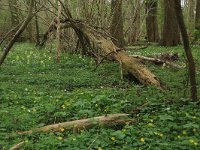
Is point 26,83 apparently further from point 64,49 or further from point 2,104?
point 64,49

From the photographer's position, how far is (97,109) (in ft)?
23.4

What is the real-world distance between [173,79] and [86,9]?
20.3 ft

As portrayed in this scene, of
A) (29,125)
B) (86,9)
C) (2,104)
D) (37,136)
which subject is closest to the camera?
(37,136)

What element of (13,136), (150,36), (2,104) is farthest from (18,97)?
(150,36)

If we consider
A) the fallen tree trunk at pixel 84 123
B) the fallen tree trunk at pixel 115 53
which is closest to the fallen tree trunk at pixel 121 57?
the fallen tree trunk at pixel 115 53

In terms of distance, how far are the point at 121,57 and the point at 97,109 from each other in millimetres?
3793

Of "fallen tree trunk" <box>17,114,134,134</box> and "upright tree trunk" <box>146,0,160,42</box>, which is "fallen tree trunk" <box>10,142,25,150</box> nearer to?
"fallen tree trunk" <box>17,114,134,134</box>

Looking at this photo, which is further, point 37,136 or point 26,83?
point 26,83

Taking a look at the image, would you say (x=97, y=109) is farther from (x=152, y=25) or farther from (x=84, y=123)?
(x=152, y=25)

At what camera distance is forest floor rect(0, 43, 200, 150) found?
552 centimetres

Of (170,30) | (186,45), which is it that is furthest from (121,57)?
(170,30)

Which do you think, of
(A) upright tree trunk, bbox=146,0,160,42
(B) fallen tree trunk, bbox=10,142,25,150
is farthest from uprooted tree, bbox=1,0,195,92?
(A) upright tree trunk, bbox=146,0,160,42

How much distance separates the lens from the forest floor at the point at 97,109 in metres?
5.52

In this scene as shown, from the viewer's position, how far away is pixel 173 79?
400 inches
